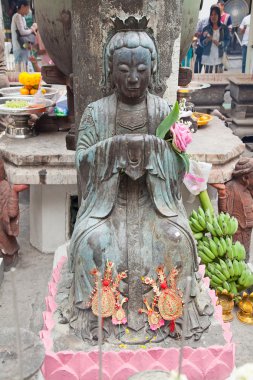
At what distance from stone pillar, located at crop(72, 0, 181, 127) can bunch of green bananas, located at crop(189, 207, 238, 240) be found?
3.60ft

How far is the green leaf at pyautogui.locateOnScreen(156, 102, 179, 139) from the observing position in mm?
2807

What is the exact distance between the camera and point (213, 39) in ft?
38.4

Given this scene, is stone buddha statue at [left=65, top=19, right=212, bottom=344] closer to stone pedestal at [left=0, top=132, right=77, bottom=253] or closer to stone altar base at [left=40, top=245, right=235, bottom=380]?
stone altar base at [left=40, top=245, right=235, bottom=380]

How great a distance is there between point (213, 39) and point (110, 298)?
10.1 m

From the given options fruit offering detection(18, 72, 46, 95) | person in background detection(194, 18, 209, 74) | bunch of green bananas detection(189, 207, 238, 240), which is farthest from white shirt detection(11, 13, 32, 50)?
bunch of green bananas detection(189, 207, 238, 240)

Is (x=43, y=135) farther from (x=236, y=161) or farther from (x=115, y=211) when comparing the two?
(x=115, y=211)

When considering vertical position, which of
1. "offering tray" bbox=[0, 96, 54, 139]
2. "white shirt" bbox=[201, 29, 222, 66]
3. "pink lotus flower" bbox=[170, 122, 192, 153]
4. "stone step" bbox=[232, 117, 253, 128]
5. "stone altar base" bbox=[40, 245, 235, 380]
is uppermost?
"pink lotus flower" bbox=[170, 122, 192, 153]

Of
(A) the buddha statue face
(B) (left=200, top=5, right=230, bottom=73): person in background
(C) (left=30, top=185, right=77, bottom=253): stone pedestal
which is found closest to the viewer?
(A) the buddha statue face

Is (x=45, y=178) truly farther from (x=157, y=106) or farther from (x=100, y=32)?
(x=157, y=106)

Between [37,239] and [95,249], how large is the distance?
2.18 metres

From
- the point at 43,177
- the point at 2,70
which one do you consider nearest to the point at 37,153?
the point at 43,177

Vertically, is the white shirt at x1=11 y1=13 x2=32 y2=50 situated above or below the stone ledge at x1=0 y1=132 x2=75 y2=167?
above

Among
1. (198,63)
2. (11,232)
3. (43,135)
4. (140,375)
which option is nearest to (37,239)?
(11,232)

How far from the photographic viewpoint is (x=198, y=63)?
41.2 feet
